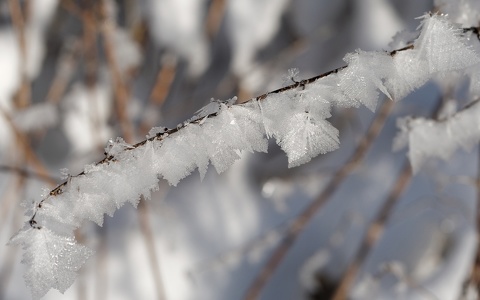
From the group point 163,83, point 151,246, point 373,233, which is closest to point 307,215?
point 373,233

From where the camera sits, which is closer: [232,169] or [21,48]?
[21,48]

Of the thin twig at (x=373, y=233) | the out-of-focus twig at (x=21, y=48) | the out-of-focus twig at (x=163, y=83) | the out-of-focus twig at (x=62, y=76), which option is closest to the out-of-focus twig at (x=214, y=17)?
the out-of-focus twig at (x=163, y=83)

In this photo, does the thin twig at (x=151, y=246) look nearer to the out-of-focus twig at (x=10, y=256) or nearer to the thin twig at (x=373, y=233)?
the out-of-focus twig at (x=10, y=256)

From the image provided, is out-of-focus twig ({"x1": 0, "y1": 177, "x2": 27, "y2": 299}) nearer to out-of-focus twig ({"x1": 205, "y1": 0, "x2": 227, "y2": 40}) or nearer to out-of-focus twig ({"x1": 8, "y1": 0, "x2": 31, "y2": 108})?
out-of-focus twig ({"x1": 8, "y1": 0, "x2": 31, "y2": 108})

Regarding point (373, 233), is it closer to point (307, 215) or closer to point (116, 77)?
point (307, 215)

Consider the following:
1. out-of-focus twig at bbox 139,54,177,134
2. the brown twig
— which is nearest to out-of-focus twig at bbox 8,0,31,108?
out-of-focus twig at bbox 139,54,177,134
